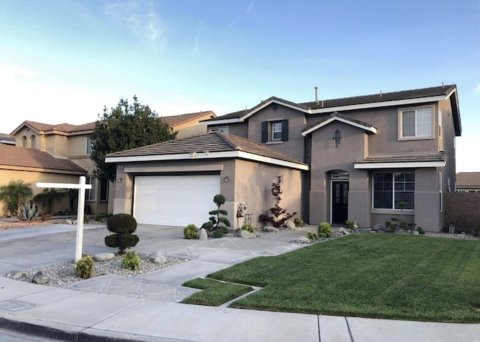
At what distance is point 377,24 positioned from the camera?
52.2 ft

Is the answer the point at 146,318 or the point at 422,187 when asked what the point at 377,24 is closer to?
the point at 422,187

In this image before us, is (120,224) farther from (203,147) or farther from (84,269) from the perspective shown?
(203,147)

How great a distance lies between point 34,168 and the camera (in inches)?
1013

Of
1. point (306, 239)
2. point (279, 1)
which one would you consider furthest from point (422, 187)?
point (279, 1)

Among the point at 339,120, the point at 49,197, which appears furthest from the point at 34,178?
the point at 339,120

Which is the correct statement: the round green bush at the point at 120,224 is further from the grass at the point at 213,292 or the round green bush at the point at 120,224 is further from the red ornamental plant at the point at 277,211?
the red ornamental plant at the point at 277,211

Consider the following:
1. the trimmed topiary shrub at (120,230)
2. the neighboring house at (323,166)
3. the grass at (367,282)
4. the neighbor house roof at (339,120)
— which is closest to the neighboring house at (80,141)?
the neighboring house at (323,166)

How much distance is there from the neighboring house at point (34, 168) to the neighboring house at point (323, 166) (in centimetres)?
941

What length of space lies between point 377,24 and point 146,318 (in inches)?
573

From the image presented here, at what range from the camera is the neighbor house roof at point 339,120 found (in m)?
19.4

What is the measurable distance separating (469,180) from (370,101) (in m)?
30.1

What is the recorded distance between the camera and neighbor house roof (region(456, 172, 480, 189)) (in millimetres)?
40625

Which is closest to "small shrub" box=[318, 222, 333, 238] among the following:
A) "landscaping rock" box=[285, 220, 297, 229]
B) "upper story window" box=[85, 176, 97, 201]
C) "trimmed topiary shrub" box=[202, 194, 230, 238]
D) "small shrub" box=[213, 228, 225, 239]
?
"landscaping rock" box=[285, 220, 297, 229]

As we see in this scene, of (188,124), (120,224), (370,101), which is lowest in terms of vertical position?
(120,224)
